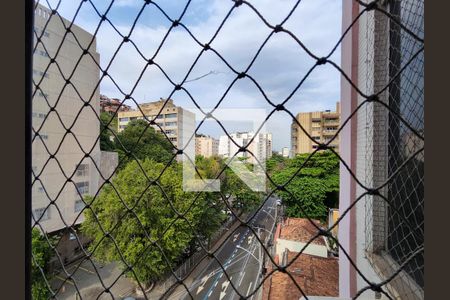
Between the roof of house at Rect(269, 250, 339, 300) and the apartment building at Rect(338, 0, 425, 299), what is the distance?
1.18 metres

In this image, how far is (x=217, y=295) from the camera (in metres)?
3.62

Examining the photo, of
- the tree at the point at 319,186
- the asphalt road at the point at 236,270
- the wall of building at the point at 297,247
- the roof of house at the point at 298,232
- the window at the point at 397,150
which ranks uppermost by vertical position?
the window at the point at 397,150

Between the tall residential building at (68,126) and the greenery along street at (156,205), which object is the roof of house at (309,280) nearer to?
the greenery along street at (156,205)

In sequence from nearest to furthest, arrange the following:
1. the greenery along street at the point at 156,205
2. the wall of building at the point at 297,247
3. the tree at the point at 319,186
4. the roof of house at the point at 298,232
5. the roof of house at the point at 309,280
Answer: the roof of house at the point at 309,280 < the greenery along street at the point at 156,205 < the wall of building at the point at 297,247 < the roof of house at the point at 298,232 < the tree at the point at 319,186

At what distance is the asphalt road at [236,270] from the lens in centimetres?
355

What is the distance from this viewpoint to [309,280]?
78.9 inches

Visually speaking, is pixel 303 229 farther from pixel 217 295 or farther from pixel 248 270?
pixel 217 295

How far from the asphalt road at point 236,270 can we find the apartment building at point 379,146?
2622 mm

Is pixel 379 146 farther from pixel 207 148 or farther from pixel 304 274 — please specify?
pixel 304 274

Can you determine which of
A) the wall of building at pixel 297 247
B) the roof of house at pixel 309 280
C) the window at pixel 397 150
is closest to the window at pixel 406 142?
the window at pixel 397 150

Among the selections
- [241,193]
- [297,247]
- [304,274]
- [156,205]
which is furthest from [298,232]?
[156,205]
